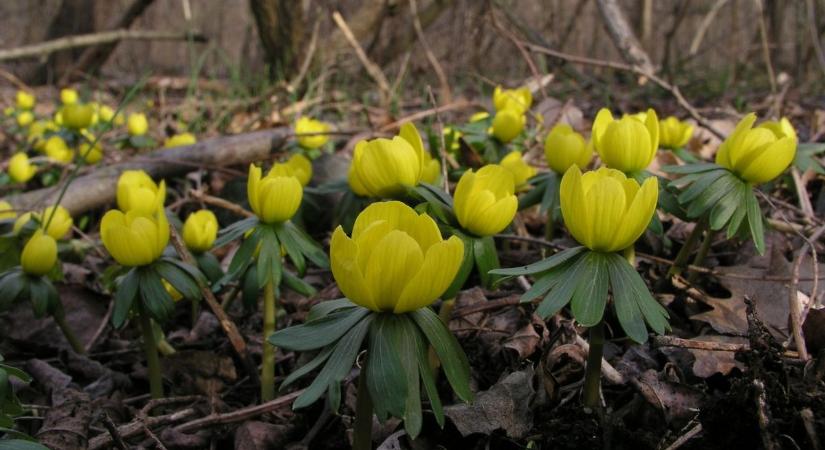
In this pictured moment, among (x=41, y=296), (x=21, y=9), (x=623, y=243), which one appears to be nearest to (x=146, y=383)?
(x=41, y=296)

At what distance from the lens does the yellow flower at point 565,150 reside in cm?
160

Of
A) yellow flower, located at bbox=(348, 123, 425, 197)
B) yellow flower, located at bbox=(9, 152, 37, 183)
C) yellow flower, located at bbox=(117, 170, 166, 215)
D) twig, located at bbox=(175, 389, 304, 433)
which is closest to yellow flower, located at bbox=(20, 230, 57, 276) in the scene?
yellow flower, located at bbox=(117, 170, 166, 215)

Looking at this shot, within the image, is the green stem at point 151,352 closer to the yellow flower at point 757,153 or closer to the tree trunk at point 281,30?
the yellow flower at point 757,153

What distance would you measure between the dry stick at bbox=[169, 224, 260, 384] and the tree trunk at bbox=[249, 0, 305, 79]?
3523mm

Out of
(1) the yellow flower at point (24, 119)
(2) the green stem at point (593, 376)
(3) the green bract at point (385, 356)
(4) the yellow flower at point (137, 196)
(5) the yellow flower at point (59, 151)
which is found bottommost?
(1) the yellow flower at point (24, 119)

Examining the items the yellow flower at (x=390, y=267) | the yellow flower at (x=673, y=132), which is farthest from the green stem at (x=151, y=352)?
the yellow flower at (x=673, y=132)

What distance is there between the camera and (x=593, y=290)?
102 centimetres

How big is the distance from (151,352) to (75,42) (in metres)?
5.95

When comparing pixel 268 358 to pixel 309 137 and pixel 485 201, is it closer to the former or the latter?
pixel 485 201

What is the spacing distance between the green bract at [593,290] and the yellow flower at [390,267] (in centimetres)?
13

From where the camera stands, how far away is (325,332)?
100 centimetres

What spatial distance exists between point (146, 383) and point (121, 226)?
2.16 feet

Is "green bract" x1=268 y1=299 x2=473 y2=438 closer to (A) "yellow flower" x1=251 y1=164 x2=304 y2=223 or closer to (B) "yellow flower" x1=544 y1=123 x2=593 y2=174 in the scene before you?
(A) "yellow flower" x1=251 y1=164 x2=304 y2=223

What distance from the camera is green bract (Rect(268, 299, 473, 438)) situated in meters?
0.90
